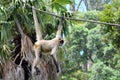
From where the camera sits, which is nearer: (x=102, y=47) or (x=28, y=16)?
(x=28, y=16)

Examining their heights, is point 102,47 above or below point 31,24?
below

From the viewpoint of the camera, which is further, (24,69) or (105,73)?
(105,73)

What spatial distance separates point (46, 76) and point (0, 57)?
116 centimetres

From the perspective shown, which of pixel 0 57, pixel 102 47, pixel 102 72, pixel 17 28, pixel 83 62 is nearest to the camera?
pixel 0 57

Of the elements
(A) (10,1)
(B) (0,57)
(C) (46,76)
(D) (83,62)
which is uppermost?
(A) (10,1)

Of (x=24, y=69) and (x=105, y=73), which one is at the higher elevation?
(x=24, y=69)

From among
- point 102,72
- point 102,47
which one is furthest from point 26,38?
point 102,47

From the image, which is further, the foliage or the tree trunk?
the foliage

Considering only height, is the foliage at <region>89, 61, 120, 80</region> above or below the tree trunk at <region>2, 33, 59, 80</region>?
below

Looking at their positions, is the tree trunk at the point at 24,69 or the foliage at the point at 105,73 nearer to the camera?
the tree trunk at the point at 24,69

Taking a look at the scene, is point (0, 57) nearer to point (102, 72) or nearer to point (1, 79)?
point (1, 79)

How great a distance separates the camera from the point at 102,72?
49.2 ft

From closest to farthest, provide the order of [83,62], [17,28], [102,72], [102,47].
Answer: [17,28] → [102,72] → [102,47] → [83,62]

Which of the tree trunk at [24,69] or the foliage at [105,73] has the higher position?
the tree trunk at [24,69]
